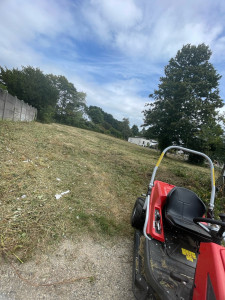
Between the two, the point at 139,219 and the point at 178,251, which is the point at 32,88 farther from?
the point at 178,251

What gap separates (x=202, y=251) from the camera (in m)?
1.27

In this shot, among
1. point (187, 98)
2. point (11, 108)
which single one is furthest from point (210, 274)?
point (187, 98)

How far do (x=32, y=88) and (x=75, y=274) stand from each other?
57.6 feet

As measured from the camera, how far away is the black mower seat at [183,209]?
203cm

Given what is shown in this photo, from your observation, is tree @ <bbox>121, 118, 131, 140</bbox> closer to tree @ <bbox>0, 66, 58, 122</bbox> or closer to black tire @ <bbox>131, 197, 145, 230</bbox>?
tree @ <bbox>0, 66, 58, 122</bbox>

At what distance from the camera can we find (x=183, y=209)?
2.24 metres

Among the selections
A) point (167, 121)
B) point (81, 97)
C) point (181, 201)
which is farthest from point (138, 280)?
Answer: point (81, 97)

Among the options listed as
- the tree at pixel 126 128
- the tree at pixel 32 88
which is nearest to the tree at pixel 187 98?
the tree at pixel 32 88

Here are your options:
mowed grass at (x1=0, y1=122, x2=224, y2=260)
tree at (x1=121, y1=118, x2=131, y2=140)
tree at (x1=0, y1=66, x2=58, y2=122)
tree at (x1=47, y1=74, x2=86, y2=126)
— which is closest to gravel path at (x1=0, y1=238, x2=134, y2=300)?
mowed grass at (x1=0, y1=122, x2=224, y2=260)

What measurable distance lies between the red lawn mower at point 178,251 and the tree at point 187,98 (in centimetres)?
1397

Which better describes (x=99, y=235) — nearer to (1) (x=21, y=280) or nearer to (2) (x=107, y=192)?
(1) (x=21, y=280)

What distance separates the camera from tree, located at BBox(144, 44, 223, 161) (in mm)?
15047

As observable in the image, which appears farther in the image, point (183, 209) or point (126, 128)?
point (126, 128)

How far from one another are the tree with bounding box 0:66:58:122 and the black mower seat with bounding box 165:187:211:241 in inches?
677
